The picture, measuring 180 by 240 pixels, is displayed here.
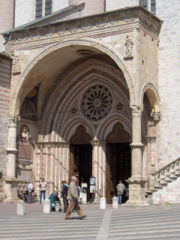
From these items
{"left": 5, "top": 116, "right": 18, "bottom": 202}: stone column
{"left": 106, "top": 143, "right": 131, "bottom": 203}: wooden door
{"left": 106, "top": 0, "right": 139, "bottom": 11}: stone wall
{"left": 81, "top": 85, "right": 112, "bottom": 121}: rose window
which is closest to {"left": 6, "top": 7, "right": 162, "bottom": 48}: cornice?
{"left": 106, "top": 0, "right": 139, "bottom": 11}: stone wall

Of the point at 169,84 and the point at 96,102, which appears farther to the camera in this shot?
the point at 96,102

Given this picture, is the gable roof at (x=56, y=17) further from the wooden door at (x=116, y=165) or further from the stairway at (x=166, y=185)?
the stairway at (x=166, y=185)

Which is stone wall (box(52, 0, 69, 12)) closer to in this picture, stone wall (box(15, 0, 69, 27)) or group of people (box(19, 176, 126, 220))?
stone wall (box(15, 0, 69, 27))

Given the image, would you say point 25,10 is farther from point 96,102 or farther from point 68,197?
point 68,197

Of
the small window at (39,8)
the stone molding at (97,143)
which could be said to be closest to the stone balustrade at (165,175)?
the stone molding at (97,143)

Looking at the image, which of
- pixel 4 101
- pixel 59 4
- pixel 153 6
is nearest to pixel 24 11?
pixel 59 4

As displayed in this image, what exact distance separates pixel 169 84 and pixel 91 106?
4.65 metres

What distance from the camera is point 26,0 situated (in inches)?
1136

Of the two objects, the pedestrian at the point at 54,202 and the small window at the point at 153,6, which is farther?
the small window at the point at 153,6

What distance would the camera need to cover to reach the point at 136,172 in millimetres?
19891

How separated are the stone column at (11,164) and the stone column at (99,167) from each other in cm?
403

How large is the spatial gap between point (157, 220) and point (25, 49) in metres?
13.6

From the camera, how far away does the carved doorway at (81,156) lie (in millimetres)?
25547

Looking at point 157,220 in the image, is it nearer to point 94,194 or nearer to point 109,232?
point 109,232
